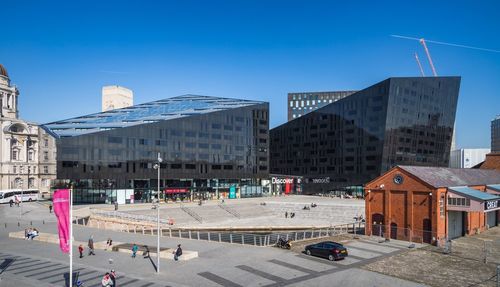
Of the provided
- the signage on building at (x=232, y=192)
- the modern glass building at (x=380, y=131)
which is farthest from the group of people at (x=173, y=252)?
the modern glass building at (x=380, y=131)

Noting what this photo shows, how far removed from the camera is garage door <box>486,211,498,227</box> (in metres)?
53.7

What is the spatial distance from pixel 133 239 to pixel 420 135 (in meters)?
82.4

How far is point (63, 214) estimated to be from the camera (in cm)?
2425

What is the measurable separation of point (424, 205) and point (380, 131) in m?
57.7

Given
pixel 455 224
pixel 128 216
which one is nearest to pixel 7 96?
pixel 128 216

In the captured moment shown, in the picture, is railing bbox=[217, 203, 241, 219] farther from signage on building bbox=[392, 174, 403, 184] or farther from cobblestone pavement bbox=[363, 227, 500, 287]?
cobblestone pavement bbox=[363, 227, 500, 287]

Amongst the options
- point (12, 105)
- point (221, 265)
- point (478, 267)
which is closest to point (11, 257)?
point (221, 265)

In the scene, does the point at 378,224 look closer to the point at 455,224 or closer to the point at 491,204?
the point at 455,224

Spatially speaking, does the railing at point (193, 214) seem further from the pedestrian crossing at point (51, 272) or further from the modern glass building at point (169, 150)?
the pedestrian crossing at point (51, 272)

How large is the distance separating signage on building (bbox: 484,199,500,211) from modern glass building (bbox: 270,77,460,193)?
52.4 m

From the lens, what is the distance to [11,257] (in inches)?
1383

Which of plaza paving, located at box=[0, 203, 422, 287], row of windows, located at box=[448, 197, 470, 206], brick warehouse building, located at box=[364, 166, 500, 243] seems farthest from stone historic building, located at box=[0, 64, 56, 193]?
row of windows, located at box=[448, 197, 470, 206]

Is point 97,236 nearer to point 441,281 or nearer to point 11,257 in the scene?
point 11,257

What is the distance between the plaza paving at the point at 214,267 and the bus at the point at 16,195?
164 ft
